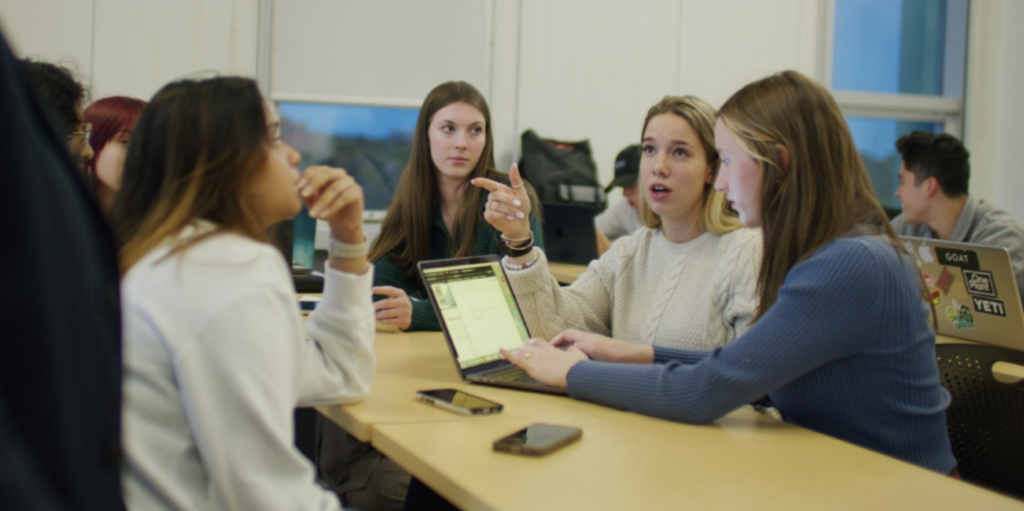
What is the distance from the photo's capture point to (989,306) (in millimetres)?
2568

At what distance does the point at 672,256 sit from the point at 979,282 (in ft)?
3.83

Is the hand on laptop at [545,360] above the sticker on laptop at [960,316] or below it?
above

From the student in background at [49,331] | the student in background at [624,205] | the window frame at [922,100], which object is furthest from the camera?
the window frame at [922,100]

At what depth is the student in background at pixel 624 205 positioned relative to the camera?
15.8ft

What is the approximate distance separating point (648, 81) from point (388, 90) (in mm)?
1620

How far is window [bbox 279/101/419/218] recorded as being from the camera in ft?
15.8

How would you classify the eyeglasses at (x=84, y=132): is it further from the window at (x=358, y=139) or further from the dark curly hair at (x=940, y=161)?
the dark curly hair at (x=940, y=161)

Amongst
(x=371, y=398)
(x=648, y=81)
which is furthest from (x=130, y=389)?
(x=648, y=81)

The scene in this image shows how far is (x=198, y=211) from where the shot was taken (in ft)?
3.47

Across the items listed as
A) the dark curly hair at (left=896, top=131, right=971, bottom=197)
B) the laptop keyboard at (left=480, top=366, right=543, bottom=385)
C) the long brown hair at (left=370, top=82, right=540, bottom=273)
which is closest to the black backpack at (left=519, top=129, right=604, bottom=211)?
the dark curly hair at (left=896, top=131, right=971, bottom=197)

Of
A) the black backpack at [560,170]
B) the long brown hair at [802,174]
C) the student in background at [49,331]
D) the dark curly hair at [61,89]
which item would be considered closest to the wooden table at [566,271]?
the black backpack at [560,170]

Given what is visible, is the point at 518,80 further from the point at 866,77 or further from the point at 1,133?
the point at 1,133

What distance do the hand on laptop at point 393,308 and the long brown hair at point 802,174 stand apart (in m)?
0.97

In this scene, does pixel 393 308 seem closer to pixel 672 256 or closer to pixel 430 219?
pixel 430 219
